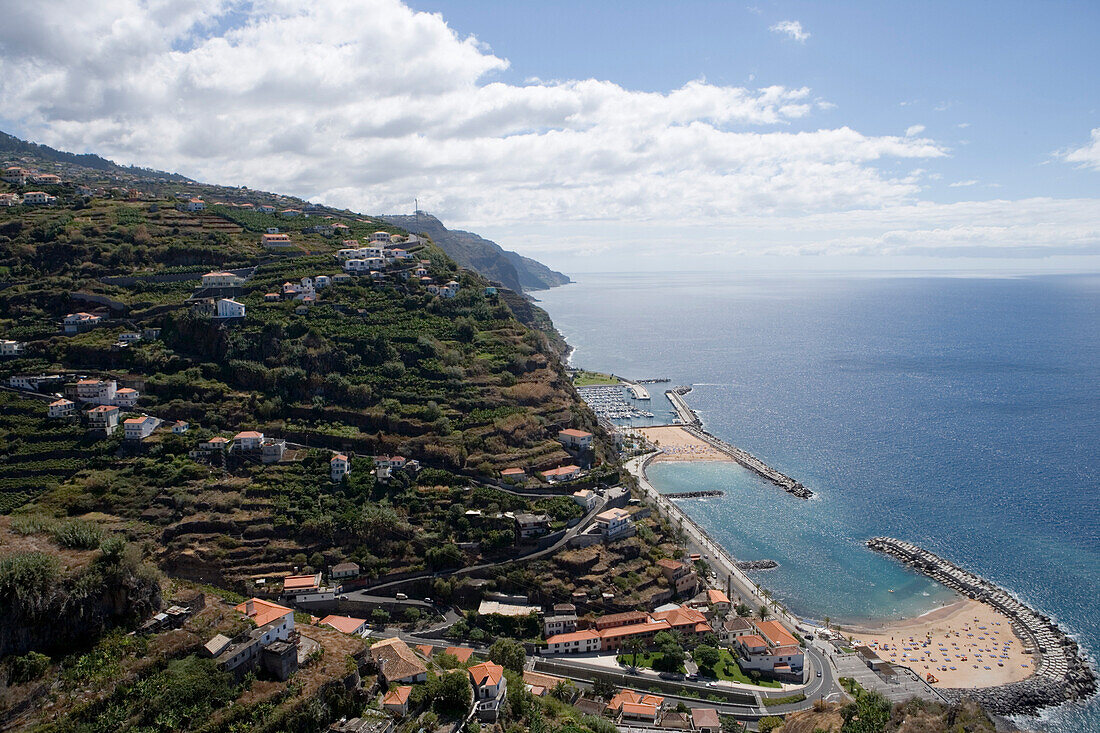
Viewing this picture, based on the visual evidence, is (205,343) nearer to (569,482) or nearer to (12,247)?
(12,247)

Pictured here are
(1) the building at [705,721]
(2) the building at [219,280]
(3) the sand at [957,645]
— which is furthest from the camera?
(2) the building at [219,280]

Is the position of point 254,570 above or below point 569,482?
below

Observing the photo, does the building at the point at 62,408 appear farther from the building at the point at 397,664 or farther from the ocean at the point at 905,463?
the ocean at the point at 905,463

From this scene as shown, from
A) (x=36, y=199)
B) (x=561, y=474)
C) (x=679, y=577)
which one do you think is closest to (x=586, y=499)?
(x=561, y=474)

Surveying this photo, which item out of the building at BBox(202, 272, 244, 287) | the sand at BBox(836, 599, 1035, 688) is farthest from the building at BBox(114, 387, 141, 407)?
the sand at BBox(836, 599, 1035, 688)

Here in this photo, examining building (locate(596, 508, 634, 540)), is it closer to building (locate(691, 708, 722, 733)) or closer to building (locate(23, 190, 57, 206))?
building (locate(691, 708, 722, 733))

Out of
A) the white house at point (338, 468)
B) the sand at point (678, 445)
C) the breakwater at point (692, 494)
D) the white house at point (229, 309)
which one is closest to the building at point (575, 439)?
the breakwater at point (692, 494)

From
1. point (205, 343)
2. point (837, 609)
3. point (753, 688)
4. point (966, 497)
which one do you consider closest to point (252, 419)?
point (205, 343)
